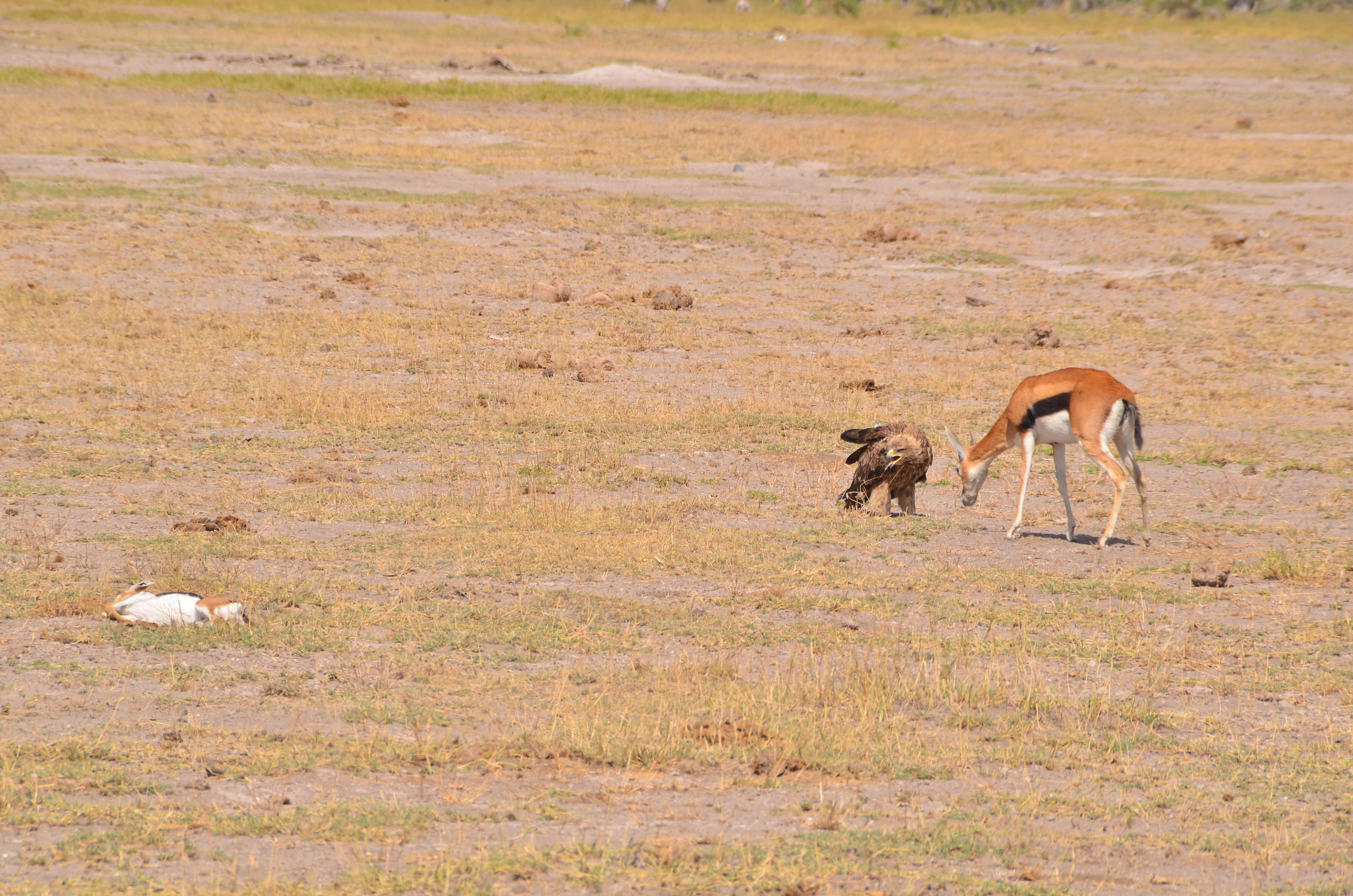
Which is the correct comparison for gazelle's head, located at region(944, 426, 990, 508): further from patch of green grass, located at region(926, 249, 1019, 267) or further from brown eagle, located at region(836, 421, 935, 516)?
patch of green grass, located at region(926, 249, 1019, 267)

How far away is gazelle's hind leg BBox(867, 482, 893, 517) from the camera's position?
11367 millimetres

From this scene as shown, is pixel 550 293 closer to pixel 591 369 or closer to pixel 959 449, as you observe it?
pixel 591 369

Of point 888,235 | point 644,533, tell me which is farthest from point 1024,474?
point 888,235

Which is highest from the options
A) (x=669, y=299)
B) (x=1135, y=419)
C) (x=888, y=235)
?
(x=888, y=235)

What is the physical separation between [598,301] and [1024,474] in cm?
942

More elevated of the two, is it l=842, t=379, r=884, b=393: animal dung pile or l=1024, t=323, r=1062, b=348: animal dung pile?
l=1024, t=323, r=1062, b=348: animal dung pile

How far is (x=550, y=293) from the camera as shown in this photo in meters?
19.4

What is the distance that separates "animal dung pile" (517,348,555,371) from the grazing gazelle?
599 centimetres

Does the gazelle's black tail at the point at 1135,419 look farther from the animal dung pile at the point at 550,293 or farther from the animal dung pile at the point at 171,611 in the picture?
the animal dung pile at the point at 550,293

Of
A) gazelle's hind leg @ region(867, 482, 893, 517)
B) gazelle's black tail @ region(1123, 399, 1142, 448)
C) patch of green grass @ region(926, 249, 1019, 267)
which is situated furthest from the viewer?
patch of green grass @ region(926, 249, 1019, 267)

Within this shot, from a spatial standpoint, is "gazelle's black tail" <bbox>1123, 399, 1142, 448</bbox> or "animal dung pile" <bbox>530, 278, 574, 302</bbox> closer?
"gazelle's black tail" <bbox>1123, 399, 1142, 448</bbox>

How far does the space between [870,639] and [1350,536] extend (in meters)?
5.07

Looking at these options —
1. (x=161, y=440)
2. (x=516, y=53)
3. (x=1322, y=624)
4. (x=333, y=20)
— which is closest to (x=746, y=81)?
(x=516, y=53)

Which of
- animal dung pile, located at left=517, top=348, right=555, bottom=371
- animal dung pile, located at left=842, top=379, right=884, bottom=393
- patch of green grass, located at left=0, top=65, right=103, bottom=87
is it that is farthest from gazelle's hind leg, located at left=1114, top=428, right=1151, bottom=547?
patch of green grass, located at left=0, top=65, right=103, bottom=87
